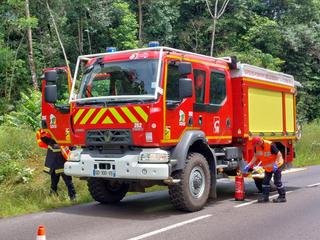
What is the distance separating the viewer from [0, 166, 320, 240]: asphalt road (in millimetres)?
7188

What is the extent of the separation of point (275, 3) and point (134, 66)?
3011cm

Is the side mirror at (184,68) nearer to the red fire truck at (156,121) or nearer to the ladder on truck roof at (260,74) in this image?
the red fire truck at (156,121)

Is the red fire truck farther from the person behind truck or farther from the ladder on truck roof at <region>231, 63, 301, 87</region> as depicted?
the person behind truck

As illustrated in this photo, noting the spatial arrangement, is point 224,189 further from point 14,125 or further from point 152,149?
point 14,125

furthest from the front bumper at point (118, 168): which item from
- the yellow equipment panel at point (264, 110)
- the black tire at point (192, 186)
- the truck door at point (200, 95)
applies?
the yellow equipment panel at point (264, 110)

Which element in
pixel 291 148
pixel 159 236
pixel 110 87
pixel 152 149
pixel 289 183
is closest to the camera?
pixel 159 236

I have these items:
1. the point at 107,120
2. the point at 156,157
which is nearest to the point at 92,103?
the point at 107,120

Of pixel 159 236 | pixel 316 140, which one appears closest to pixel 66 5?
pixel 316 140

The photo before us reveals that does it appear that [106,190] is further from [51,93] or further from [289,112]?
[289,112]

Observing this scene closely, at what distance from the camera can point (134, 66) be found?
9000 millimetres

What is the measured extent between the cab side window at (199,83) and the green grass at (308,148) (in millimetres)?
12000

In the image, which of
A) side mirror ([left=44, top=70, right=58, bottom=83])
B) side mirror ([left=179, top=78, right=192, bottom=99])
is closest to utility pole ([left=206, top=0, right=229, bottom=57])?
side mirror ([left=44, top=70, right=58, bottom=83])

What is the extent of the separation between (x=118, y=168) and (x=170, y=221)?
1.27 meters

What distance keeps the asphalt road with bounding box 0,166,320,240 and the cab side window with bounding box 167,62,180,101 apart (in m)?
2.11
